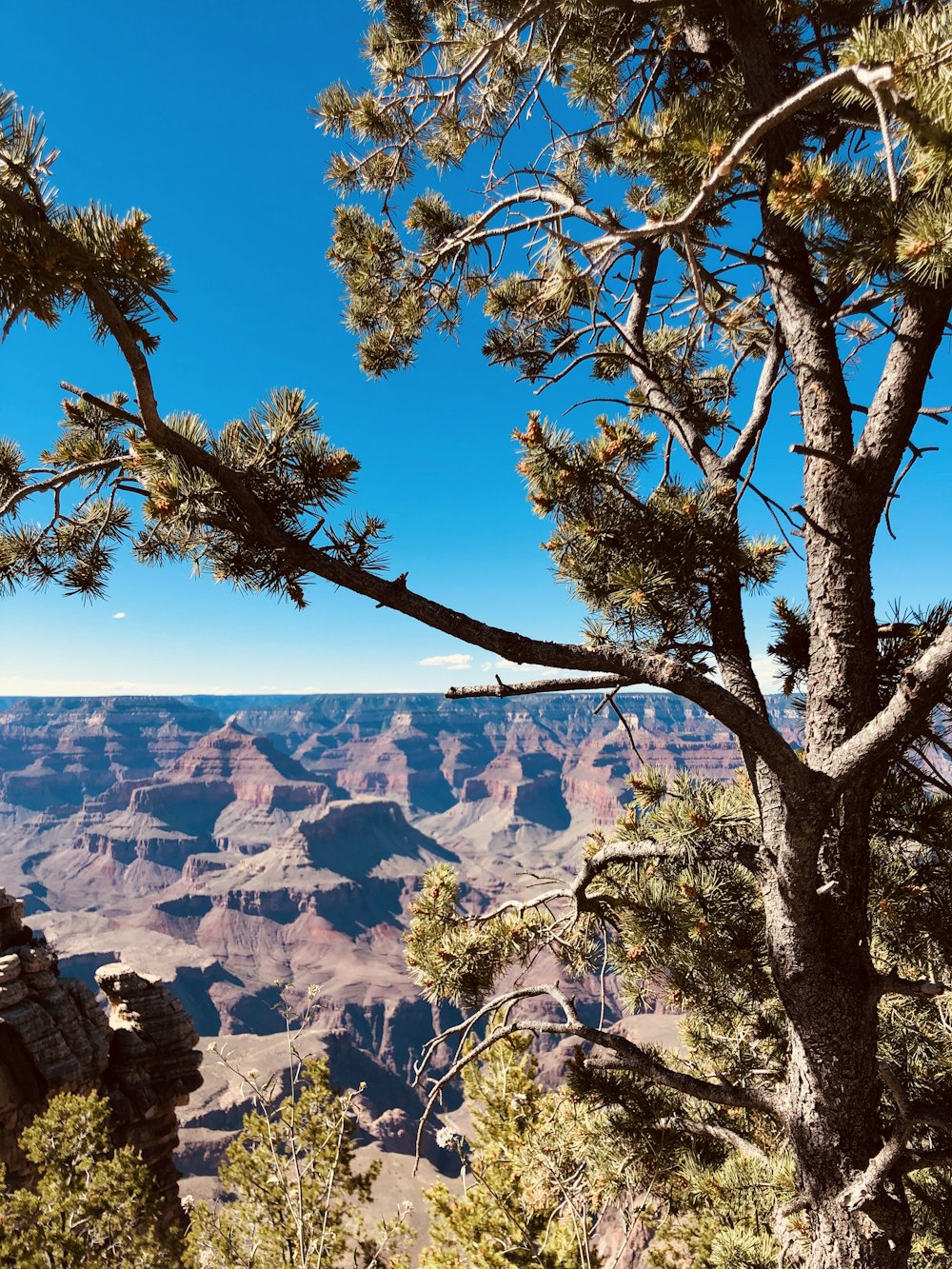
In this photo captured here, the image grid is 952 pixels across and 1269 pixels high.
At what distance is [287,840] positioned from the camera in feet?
401

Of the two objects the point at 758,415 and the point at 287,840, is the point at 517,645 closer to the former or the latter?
the point at 758,415

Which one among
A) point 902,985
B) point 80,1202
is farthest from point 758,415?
point 80,1202

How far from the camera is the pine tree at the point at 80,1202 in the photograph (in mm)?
7043

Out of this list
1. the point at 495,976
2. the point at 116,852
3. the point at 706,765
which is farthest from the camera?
the point at 706,765

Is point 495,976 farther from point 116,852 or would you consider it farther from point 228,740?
point 228,740

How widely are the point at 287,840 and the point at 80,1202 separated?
122775 mm

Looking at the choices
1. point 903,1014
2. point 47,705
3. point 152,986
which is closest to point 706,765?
point 152,986

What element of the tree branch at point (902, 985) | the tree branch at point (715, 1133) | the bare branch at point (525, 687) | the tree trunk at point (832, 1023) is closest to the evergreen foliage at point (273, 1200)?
the tree branch at point (715, 1133)

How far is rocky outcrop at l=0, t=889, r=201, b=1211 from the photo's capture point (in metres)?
14.8

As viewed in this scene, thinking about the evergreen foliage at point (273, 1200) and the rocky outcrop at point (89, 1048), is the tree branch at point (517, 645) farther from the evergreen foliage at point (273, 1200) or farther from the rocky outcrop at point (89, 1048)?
the rocky outcrop at point (89, 1048)

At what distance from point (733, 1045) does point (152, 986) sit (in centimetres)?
2133

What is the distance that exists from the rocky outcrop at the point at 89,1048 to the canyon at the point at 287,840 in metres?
33.0

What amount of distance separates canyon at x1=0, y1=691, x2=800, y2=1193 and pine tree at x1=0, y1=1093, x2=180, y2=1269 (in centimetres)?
4427

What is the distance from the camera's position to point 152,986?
1973 centimetres
